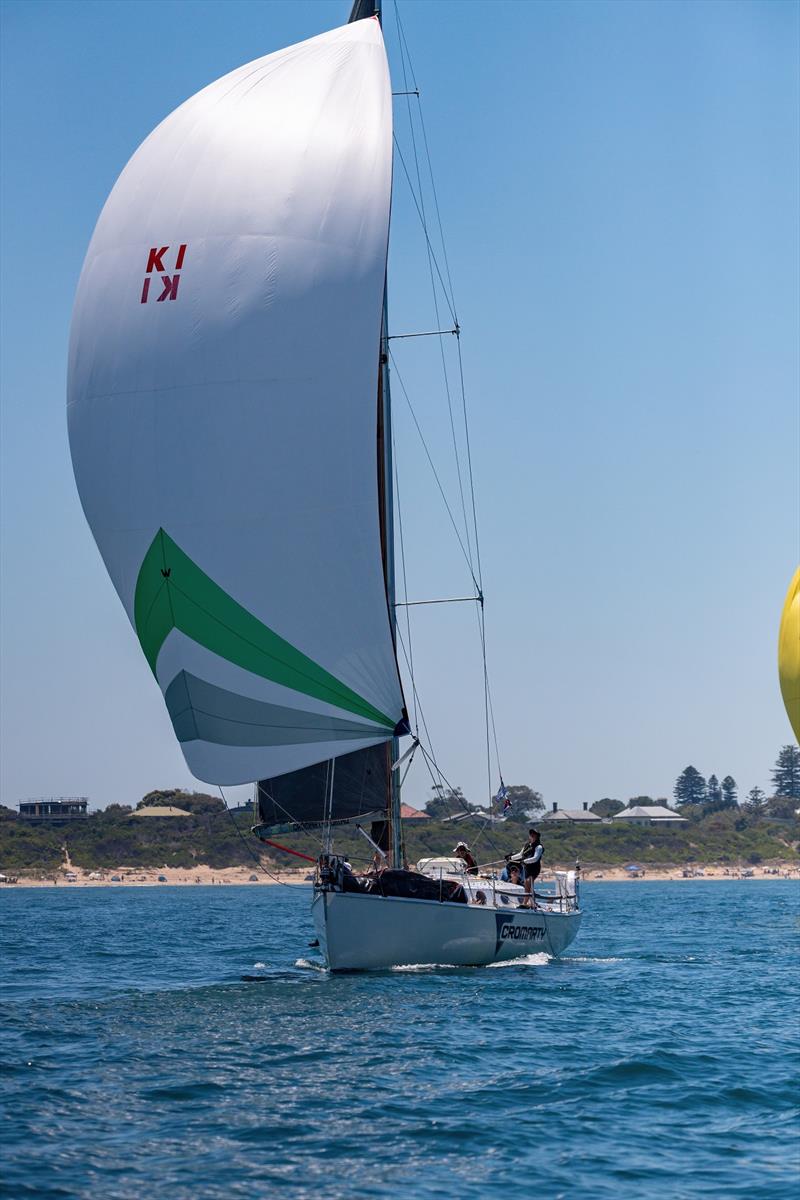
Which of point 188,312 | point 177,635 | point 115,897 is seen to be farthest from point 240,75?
point 115,897

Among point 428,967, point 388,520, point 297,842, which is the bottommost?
point 428,967

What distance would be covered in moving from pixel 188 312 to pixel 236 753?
257 inches

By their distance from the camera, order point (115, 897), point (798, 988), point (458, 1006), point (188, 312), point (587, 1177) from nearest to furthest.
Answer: point (587, 1177), point (458, 1006), point (188, 312), point (798, 988), point (115, 897)

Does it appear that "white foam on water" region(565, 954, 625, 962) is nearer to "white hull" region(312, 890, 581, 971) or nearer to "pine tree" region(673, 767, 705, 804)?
"white hull" region(312, 890, 581, 971)

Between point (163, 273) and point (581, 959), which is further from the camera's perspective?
point (581, 959)

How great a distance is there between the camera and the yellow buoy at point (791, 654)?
47094 millimetres

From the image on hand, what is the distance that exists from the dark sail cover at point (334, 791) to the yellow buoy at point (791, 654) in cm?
2558

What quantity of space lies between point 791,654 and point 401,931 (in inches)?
1071

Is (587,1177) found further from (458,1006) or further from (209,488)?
(209,488)

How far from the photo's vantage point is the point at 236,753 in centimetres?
2159

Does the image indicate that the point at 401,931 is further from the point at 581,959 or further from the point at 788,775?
the point at 788,775

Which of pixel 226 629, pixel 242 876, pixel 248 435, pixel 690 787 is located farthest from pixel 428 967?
pixel 690 787

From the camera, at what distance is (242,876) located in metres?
105

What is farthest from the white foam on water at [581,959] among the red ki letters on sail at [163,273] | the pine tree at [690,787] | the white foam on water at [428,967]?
the pine tree at [690,787]
